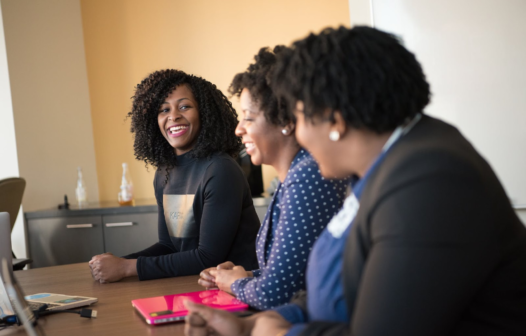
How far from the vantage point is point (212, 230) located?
1917 millimetres

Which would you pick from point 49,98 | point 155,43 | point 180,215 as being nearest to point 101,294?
point 180,215

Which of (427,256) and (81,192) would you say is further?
(81,192)

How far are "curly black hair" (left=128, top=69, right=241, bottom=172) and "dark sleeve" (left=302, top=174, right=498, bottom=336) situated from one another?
1.46m

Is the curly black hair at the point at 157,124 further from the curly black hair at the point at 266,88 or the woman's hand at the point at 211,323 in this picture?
the woman's hand at the point at 211,323

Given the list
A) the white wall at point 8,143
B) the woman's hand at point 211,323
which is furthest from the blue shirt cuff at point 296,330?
the white wall at point 8,143

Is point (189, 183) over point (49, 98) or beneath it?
beneath

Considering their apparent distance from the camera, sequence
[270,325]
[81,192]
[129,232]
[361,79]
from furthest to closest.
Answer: [81,192]
[129,232]
[270,325]
[361,79]

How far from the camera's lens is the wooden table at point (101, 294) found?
1250 millimetres

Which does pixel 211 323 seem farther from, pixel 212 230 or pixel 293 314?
pixel 212 230

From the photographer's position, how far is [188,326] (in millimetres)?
1055

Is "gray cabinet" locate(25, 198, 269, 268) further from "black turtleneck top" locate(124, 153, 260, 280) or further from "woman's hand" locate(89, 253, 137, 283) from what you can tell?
"woman's hand" locate(89, 253, 137, 283)

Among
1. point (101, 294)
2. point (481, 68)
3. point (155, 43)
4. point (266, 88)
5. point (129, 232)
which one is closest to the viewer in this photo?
point (266, 88)

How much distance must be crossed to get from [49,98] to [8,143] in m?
0.50

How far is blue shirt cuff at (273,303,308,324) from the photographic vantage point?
110 cm
